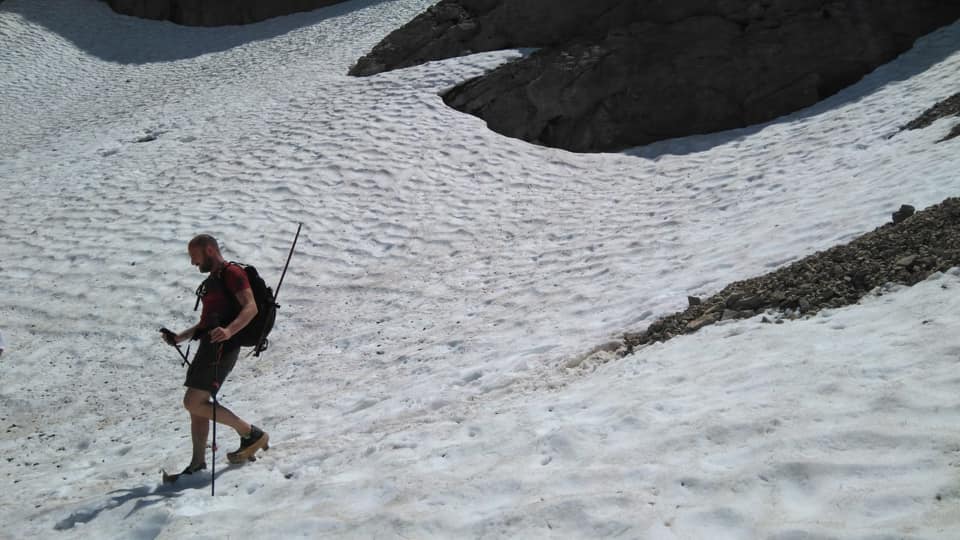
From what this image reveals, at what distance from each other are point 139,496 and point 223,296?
1.52 metres

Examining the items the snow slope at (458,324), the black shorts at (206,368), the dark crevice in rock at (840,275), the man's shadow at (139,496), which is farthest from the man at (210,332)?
the dark crevice in rock at (840,275)

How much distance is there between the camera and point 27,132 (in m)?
17.1

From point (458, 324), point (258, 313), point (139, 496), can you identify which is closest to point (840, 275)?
point (458, 324)

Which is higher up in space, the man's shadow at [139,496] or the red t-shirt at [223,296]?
the red t-shirt at [223,296]

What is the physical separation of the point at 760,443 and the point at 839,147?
324 inches

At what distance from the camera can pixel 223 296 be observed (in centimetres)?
569

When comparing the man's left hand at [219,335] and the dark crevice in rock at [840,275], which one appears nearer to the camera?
the man's left hand at [219,335]

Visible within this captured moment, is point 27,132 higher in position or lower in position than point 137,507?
higher

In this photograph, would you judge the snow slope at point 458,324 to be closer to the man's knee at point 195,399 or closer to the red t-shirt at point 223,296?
the man's knee at point 195,399

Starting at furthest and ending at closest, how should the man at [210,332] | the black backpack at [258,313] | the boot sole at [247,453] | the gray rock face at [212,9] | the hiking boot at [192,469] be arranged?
the gray rock face at [212,9]
the boot sole at [247,453]
the hiking boot at [192,469]
the black backpack at [258,313]
the man at [210,332]

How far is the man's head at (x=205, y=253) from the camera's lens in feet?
18.8

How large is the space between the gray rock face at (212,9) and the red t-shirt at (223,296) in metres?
19.3

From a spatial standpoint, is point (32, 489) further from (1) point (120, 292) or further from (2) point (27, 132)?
(2) point (27, 132)

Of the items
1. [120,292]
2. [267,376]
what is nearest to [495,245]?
[267,376]
